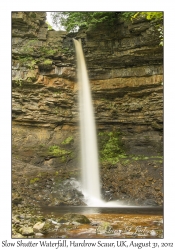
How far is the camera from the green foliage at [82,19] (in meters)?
14.2

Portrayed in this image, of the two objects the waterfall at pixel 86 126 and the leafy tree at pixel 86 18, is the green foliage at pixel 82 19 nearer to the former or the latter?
the leafy tree at pixel 86 18

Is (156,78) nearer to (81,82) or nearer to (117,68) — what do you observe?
(117,68)

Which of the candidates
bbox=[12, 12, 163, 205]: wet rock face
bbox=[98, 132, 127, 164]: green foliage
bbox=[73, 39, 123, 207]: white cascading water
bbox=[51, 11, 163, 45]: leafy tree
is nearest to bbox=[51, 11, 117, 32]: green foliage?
bbox=[51, 11, 163, 45]: leafy tree

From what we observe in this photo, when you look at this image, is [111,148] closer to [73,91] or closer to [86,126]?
[86,126]

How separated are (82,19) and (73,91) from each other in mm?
4037

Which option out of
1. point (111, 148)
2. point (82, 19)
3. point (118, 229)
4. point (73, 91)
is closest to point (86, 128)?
point (111, 148)

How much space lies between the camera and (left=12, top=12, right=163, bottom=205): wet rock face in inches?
599

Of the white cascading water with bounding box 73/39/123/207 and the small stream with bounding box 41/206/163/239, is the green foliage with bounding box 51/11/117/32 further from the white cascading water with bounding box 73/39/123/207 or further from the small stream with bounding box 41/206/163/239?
the small stream with bounding box 41/206/163/239

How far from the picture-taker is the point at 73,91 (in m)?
16.4

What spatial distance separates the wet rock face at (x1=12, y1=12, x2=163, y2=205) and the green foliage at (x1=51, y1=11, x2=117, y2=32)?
1.94 ft

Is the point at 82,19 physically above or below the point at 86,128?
above

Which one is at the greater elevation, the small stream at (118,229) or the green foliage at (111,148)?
the green foliage at (111,148)

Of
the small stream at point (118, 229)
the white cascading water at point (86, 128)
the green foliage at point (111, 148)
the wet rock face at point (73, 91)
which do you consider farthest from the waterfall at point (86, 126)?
the small stream at point (118, 229)

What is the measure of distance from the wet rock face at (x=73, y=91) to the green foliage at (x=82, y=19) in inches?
23.2
